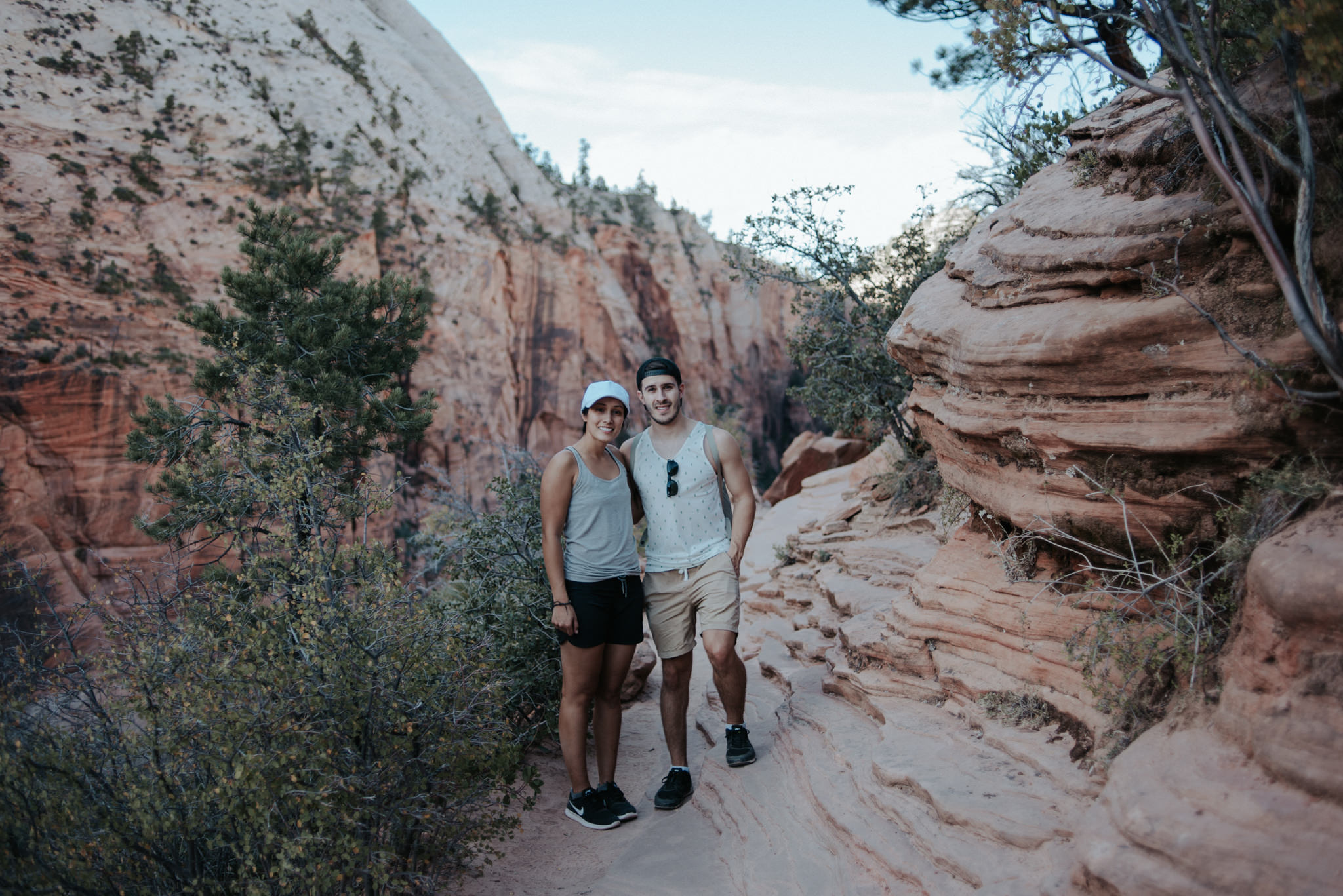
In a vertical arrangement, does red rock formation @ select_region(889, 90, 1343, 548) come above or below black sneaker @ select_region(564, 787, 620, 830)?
above

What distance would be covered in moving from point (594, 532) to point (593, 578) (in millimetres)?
211

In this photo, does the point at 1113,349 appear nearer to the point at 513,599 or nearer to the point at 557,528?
the point at 557,528

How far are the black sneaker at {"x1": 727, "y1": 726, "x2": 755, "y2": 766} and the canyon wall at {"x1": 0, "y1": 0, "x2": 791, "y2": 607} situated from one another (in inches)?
243

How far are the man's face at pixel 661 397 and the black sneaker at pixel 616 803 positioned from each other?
1821mm

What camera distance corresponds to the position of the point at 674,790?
13.0 feet

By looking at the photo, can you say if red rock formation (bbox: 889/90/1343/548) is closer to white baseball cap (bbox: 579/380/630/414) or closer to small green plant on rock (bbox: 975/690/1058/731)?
small green plant on rock (bbox: 975/690/1058/731)

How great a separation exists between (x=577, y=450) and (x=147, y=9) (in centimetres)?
2498

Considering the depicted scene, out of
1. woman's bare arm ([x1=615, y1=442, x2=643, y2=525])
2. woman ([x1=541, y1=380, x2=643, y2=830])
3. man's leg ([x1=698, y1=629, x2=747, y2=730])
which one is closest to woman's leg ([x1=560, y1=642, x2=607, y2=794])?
woman ([x1=541, y1=380, x2=643, y2=830])

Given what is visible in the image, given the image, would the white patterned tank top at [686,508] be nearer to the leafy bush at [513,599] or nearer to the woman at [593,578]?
the woman at [593,578]

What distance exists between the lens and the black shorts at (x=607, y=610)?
3570 millimetres

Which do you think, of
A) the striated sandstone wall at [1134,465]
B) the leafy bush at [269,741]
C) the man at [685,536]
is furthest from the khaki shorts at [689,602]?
the striated sandstone wall at [1134,465]

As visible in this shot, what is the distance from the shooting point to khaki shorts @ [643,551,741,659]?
3.71 metres

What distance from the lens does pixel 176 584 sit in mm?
3555

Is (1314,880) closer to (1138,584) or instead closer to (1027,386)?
(1138,584)
